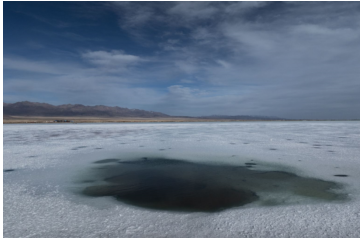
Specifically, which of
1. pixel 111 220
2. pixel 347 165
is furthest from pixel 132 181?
pixel 347 165

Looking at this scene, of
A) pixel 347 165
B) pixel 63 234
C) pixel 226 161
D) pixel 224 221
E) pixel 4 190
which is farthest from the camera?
pixel 226 161

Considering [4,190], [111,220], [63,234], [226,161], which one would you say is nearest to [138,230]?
[111,220]

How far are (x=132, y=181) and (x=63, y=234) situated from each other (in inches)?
85.9

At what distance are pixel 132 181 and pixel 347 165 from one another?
5320 millimetres

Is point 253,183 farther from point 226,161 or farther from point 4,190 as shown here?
point 4,190

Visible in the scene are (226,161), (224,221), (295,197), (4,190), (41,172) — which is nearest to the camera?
(224,221)

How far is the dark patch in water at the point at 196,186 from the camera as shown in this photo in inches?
146

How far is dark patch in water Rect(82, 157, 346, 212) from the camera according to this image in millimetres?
3698

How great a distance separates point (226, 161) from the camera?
688cm

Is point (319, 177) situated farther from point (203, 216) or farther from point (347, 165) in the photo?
point (203, 216)

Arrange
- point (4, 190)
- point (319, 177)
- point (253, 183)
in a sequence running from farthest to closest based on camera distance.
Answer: point (319, 177) < point (253, 183) < point (4, 190)

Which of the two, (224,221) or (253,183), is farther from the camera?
(253,183)

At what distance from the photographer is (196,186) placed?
4465 mm

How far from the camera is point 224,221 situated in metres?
3.01
